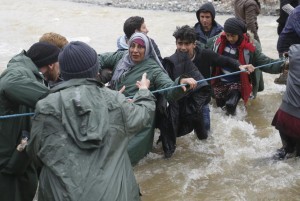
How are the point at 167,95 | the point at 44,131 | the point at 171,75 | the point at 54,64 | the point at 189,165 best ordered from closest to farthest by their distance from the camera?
the point at 44,131
the point at 54,64
the point at 167,95
the point at 171,75
the point at 189,165

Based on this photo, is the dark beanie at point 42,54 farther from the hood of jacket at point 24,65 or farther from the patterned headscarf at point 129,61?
the patterned headscarf at point 129,61

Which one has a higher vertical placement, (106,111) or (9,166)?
(106,111)

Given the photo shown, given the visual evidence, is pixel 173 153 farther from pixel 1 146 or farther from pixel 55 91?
pixel 55 91

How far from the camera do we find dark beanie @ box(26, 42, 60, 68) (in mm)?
3184

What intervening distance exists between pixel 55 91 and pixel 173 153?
3130 millimetres

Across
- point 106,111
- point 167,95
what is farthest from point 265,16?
point 106,111

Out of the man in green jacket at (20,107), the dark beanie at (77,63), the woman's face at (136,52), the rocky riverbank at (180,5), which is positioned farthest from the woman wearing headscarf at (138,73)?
the rocky riverbank at (180,5)

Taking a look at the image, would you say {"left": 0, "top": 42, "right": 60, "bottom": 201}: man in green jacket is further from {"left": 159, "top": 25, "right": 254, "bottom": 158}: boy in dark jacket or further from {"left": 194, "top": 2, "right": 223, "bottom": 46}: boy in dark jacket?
{"left": 194, "top": 2, "right": 223, "bottom": 46}: boy in dark jacket

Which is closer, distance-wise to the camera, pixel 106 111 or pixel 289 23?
pixel 106 111

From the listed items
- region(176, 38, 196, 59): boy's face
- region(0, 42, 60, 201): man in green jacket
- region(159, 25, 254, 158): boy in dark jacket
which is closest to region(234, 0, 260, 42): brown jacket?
region(159, 25, 254, 158): boy in dark jacket

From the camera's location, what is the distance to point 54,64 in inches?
129

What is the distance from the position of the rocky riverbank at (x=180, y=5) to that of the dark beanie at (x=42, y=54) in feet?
38.7

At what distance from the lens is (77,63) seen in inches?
92.7

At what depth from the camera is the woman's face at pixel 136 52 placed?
4.17 m
